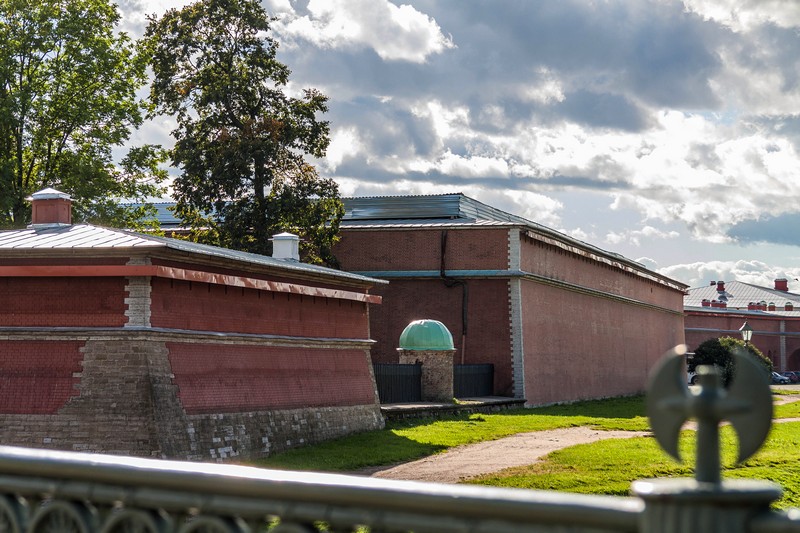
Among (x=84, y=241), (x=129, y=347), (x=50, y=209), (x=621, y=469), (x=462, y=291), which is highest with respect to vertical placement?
(x=50, y=209)

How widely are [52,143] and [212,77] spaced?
6053 millimetres

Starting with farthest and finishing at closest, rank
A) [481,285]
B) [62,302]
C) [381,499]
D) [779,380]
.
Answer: [779,380] → [481,285] → [62,302] → [381,499]

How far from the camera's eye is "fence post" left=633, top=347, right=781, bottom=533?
3.44 meters

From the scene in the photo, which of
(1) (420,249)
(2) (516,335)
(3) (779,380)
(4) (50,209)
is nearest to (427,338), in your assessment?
(2) (516,335)

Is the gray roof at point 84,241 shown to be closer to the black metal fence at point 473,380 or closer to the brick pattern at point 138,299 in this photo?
the brick pattern at point 138,299

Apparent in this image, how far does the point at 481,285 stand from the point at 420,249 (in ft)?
8.37

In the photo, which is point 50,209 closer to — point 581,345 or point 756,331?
point 581,345

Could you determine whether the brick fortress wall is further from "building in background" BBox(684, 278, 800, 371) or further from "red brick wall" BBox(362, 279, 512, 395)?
"building in background" BBox(684, 278, 800, 371)

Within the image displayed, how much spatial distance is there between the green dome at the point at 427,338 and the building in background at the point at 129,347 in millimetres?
11278

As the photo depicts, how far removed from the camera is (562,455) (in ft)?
72.4

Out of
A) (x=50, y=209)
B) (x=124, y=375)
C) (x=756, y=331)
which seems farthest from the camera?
(x=756, y=331)

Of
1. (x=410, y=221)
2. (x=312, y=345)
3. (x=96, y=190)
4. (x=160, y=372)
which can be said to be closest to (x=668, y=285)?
(x=410, y=221)

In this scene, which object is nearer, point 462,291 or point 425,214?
point 462,291

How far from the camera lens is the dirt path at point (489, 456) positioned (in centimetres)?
1958
